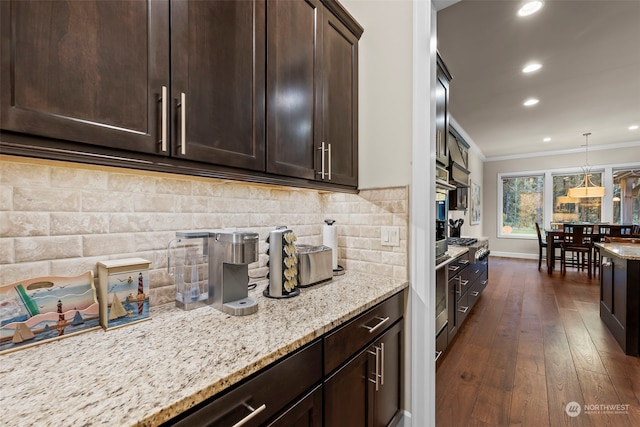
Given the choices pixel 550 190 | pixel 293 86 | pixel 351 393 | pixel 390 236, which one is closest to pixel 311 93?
pixel 293 86

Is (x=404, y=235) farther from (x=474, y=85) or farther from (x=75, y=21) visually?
(x=474, y=85)

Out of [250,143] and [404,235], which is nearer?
[250,143]

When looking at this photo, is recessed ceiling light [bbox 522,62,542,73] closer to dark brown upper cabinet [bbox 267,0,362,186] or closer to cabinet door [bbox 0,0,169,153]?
dark brown upper cabinet [bbox 267,0,362,186]

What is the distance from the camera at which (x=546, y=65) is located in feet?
10.7

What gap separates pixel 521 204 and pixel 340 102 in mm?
8281

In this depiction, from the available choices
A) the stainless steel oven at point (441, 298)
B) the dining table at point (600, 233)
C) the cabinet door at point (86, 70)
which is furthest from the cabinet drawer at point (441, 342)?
the dining table at point (600, 233)

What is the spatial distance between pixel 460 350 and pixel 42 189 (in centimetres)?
317

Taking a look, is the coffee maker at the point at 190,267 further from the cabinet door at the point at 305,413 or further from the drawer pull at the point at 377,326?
the drawer pull at the point at 377,326

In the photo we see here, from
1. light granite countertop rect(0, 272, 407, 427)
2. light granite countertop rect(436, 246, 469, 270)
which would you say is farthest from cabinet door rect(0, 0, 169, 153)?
light granite countertop rect(436, 246, 469, 270)

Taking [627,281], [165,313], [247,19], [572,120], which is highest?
[572,120]

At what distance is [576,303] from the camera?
3885mm

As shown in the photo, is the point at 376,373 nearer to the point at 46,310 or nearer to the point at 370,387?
the point at 370,387

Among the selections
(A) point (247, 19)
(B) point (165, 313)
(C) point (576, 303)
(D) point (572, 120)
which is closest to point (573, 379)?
(C) point (576, 303)

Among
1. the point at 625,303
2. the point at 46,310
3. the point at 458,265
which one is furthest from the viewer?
the point at 458,265
